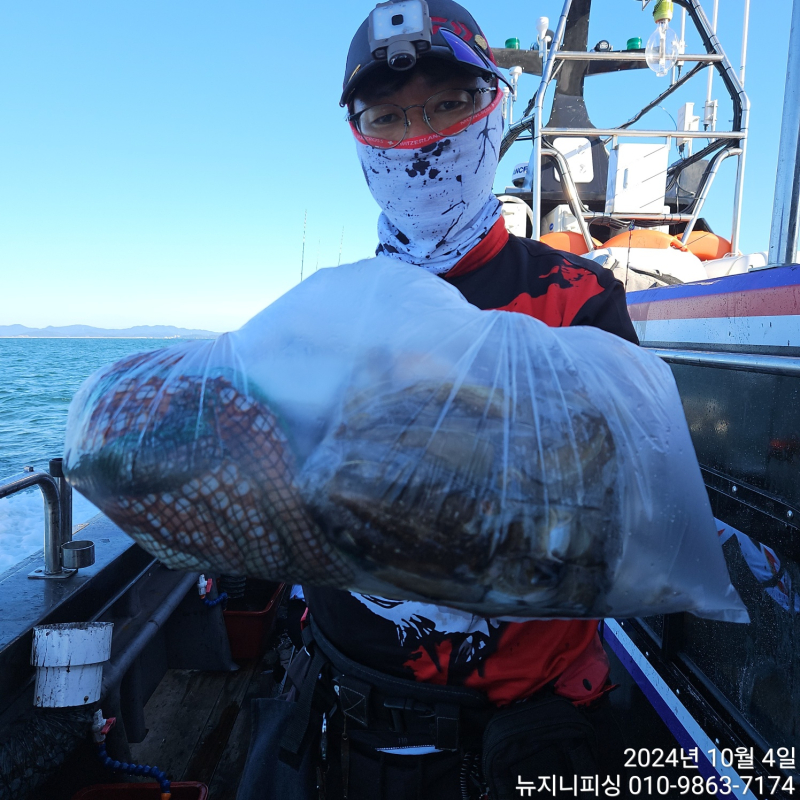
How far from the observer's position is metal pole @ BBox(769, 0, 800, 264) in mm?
1182

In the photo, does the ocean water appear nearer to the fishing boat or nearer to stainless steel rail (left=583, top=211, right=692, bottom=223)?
the fishing boat

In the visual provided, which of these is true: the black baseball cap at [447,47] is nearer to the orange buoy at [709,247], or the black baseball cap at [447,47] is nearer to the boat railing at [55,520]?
the boat railing at [55,520]

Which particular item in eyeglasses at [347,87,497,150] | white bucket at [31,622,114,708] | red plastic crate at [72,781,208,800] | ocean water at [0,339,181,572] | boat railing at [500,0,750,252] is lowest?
ocean water at [0,339,181,572]

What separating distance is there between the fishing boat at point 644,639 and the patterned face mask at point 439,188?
0.67m

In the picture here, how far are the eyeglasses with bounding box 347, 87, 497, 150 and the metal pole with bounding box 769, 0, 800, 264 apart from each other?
649mm

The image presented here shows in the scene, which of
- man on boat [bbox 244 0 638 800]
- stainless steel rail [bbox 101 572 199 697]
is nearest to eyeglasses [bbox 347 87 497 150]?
man on boat [bbox 244 0 638 800]

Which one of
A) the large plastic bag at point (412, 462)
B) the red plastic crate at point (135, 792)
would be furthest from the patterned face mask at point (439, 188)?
the red plastic crate at point (135, 792)

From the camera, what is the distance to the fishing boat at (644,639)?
4.31 feet

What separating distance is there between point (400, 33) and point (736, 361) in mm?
1137

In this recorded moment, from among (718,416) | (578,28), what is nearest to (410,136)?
(718,416)

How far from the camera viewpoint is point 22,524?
622cm

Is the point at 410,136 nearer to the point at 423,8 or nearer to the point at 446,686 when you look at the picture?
the point at 423,8

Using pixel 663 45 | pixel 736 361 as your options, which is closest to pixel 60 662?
pixel 736 361

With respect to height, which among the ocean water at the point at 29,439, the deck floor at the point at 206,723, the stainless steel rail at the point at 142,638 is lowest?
the ocean water at the point at 29,439
